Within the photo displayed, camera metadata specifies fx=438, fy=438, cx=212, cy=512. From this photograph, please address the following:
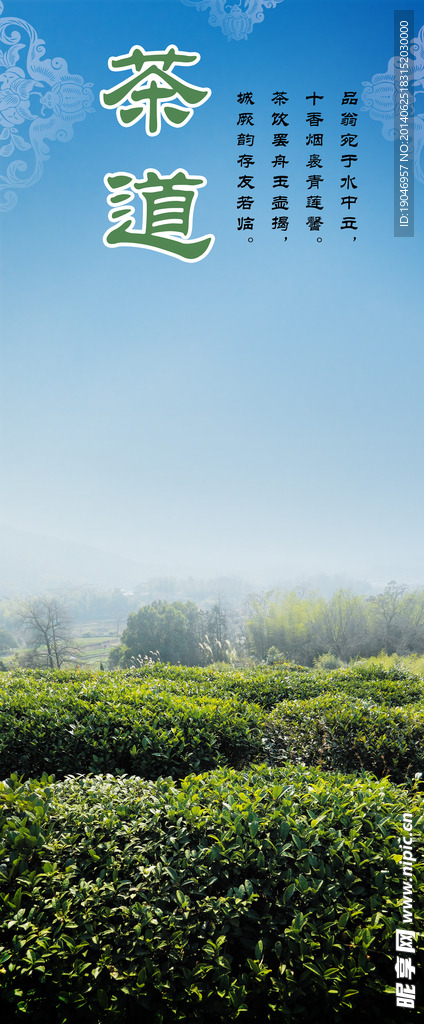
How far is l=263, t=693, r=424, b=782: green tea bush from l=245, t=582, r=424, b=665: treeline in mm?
23901

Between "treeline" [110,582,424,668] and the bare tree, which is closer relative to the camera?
the bare tree

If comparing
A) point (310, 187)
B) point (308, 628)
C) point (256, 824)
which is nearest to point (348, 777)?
point (256, 824)

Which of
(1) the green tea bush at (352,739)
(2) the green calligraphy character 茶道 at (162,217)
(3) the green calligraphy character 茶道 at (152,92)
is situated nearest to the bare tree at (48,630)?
(1) the green tea bush at (352,739)

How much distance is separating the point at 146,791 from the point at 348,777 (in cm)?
147

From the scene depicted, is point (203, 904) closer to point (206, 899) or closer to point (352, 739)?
point (206, 899)

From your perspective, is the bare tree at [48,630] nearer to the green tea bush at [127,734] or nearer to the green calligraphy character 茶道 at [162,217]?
the green tea bush at [127,734]

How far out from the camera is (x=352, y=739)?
4.65m

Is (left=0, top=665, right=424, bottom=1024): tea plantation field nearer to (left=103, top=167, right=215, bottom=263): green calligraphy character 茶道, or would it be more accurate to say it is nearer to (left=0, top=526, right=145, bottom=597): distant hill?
(left=103, top=167, right=215, bottom=263): green calligraphy character 茶道

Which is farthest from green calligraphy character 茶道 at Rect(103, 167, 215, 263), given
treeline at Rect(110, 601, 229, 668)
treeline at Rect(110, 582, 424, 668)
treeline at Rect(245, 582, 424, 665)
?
treeline at Rect(110, 601, 229, 668)

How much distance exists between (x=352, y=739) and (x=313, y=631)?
2656cm

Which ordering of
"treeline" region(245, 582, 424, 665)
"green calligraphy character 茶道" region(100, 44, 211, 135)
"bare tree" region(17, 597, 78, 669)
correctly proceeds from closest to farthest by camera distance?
"green calligraphy character 茶道" region(100, 44, 211, 135) < "bare tree" region(17, 597, 78, 669) < "treeline" region(245, 582, 424, 665)

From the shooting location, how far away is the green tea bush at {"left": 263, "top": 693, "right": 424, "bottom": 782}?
4.50 meters

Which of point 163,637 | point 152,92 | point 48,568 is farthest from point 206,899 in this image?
point 48,568

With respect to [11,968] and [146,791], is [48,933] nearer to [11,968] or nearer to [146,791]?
[11,968]
